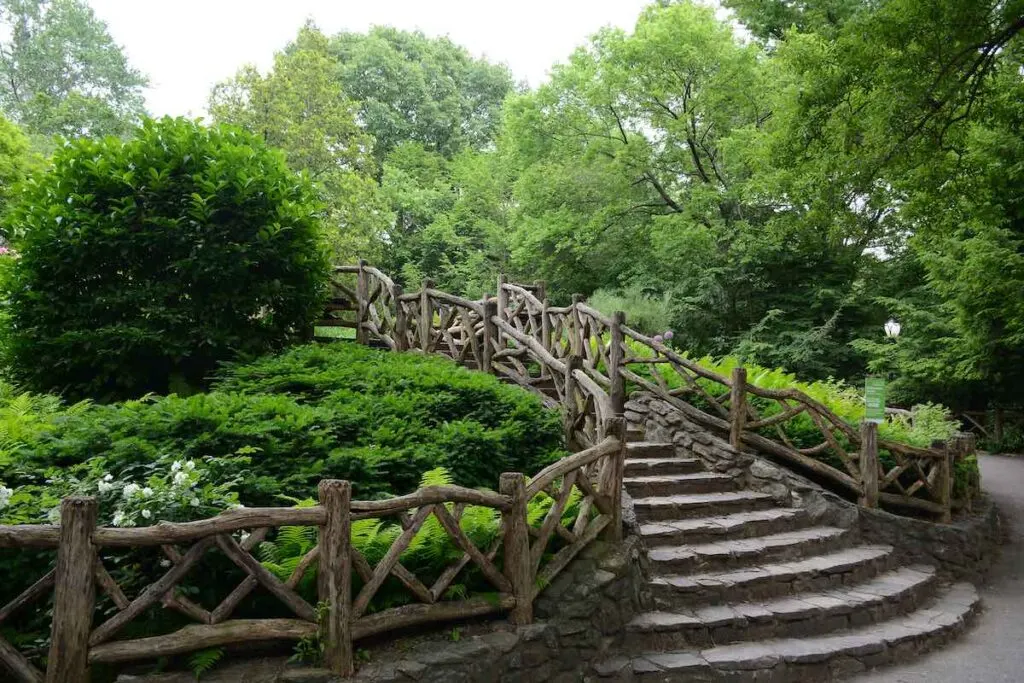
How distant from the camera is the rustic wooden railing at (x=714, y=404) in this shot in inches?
295

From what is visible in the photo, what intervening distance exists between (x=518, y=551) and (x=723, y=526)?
2.91 meters

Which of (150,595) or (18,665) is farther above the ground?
(150,595)

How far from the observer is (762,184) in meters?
13.8

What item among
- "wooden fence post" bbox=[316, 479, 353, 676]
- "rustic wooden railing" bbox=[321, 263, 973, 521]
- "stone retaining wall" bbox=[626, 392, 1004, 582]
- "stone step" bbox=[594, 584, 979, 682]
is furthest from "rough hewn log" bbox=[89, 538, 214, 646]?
"stone retaining wall" bbox=[626, 392, 1004, 582]

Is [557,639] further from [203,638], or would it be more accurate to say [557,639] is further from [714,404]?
[714,404]

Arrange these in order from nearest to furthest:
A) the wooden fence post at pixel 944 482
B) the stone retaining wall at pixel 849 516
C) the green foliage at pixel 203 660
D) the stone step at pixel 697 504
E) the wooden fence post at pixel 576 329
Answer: the green foliage at pixel 203 660 < the stone step at pixel 697 504 < the stone retaining wall at pixel 849 516 < the wooden fence post at pixel 944 482 < the wooden fence post at pixel 576 329

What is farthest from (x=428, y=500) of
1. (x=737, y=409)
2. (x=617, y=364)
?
(x=737, y=409)

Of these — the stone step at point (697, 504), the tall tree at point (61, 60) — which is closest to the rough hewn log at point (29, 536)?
the stone step at point (697, 504)

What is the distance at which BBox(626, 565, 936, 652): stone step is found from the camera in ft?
16.9

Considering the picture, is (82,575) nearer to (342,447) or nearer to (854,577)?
(342,447)

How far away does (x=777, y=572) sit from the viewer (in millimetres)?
6047

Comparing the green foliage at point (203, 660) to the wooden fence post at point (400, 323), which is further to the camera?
the wooden fence post at point (400, 323)

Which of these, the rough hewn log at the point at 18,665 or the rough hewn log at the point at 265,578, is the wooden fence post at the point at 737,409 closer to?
the rough hewn log at the point at 265,578

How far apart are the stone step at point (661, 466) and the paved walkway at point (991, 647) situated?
2.72 meters
